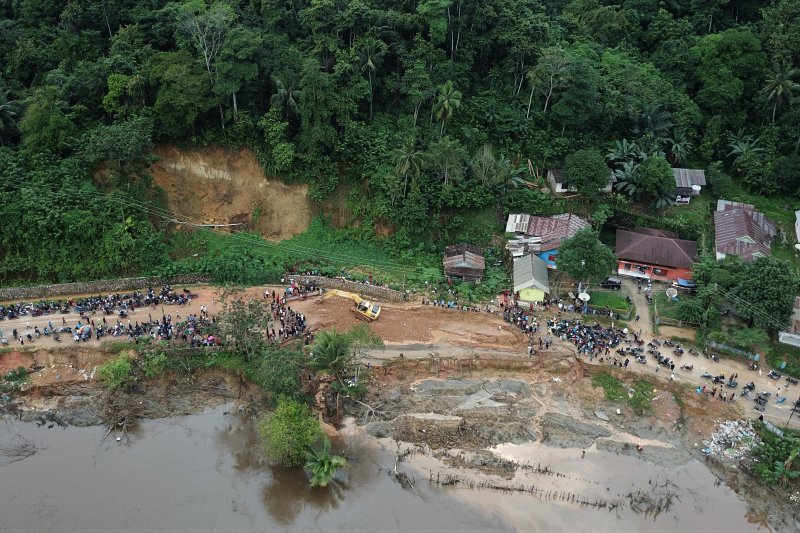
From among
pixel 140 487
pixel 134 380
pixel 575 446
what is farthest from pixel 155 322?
pixel 575 446

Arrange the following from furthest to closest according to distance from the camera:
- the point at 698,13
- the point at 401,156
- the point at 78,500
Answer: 1. the point at 698,13
2. the point at 401,156
3. the point at 78,500

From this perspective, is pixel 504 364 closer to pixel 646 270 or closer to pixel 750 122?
pixel 646 270

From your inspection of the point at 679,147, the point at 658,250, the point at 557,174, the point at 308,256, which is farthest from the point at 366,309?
the point at 679,147

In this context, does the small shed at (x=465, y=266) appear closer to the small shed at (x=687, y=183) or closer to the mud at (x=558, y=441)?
the mud at (x=558, y=441)

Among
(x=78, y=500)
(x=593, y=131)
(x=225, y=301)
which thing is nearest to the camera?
(x=78, y=500)

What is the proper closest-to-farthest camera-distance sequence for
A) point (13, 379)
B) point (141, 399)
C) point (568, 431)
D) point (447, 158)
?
point (568, 431), point (141, 399), point (13, 379), point (447, 158)

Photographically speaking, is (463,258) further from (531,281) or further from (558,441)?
(558,441)

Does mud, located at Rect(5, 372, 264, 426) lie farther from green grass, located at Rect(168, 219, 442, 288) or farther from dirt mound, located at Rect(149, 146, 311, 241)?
dirt mound, located at Rect(149, 146, 311, 241)
